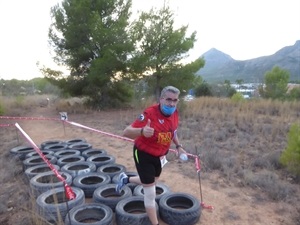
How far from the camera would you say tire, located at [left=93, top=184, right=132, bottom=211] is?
422 centimetres

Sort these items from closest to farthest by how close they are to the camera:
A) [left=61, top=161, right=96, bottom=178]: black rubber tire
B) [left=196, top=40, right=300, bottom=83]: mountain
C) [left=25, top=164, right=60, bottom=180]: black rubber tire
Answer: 1. [left=61, top=161, right=96, bottom=178]: black rubber tire
2. [left=25, top=164, right=60, bottom=180]: black rubber tire
3. [left=196, top=40, right=300, bottom=83]: mountain

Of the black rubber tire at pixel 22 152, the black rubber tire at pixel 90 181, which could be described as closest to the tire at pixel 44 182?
the black rubber tire at pixel 90 181

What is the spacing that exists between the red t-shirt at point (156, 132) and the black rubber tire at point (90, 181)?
6.44ft

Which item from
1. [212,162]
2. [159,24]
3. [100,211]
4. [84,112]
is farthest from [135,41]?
[100,211]

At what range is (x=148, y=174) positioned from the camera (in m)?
3.22

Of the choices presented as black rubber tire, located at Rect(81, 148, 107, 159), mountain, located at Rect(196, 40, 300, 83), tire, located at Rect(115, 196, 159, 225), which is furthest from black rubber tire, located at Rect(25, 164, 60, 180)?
mountain, located at Rect(196, 40, 300, 83)

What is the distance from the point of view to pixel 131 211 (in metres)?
4.21

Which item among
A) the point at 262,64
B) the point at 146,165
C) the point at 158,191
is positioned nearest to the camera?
the point at 146,165

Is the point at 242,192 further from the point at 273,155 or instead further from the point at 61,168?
the point at 61,168

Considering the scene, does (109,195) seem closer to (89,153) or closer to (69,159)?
(69,159)

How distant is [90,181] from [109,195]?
745 mm

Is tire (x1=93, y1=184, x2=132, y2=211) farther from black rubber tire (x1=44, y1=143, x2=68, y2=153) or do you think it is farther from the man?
black rubber tire (x1=44, y1=143, x2=68, y2=153)

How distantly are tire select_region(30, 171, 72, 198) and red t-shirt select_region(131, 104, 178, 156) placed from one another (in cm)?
224

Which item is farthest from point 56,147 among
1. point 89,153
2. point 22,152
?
point 89,153
